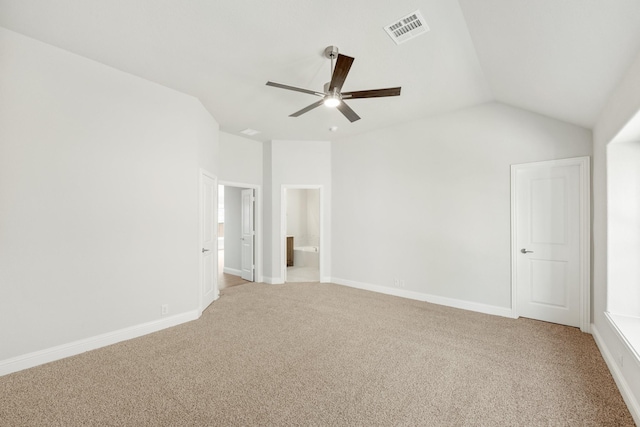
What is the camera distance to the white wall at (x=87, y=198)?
2.44m

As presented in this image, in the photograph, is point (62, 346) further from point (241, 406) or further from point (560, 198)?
point (560, 198)

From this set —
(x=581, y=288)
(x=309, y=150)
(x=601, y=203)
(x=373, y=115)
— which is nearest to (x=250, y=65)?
(x=373, y=115)

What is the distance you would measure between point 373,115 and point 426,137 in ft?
3.11

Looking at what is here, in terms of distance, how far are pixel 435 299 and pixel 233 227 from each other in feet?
14.9

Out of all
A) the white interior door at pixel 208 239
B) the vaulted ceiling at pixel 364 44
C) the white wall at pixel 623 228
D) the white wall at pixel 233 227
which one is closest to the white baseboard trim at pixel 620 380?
the white wall at pixel 623 228

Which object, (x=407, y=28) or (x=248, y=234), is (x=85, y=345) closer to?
(x=248, y=234)

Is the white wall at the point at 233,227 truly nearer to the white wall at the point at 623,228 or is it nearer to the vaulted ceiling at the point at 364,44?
the vaulted ceiling at the point at 364,44

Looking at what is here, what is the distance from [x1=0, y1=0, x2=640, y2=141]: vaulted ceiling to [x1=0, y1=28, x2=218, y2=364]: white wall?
32 centimetres

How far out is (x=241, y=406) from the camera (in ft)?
6.55

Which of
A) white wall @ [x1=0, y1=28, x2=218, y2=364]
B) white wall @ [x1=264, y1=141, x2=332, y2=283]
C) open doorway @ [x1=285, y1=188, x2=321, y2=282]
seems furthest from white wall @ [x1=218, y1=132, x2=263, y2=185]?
open doorway @ [x1=285, y1=188, x2=321, y2=282]

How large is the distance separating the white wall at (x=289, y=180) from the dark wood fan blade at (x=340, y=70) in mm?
3113

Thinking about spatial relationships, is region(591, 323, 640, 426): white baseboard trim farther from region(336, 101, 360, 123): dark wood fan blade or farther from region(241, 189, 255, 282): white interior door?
region(241, 189, 255, 282): white interior door

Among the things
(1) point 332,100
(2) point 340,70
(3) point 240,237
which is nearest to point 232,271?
(3) point 240,237

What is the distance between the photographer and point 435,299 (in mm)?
4418
